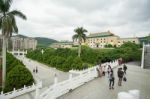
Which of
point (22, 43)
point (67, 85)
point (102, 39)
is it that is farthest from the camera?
point (22, 43)

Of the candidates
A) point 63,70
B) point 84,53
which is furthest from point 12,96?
point 84,53

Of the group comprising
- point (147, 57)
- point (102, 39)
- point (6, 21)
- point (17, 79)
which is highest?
point (6, 21)

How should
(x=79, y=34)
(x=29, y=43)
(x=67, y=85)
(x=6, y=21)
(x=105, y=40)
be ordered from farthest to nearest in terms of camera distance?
(x=29, y=43) → (x=105, y=40) → (x=79, y=34) → (x=6, y=21) → (x=67, y=85)

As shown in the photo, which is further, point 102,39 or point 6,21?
point 102,39

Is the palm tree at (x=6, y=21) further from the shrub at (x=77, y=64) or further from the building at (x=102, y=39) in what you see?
the building at (x=102, y=39)

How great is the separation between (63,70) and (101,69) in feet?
86.1

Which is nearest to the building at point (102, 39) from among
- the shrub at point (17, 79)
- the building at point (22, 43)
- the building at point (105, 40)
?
the building at point (105, 40)

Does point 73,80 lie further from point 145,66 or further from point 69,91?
point 145,66

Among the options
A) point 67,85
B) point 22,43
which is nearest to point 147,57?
point 67,85

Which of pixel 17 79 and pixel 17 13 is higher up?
pixel 17 13

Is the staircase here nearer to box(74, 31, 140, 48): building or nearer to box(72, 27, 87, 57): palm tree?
box(72, 27, 87, 57): palm tree

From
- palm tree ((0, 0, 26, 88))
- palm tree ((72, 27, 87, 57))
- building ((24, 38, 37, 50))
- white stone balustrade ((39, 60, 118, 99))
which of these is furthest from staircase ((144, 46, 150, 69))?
building ((24, 38, 37, 50))

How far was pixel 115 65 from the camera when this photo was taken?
3067 centimetres

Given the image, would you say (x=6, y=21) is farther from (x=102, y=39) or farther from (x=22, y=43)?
(x=22, y=43)
